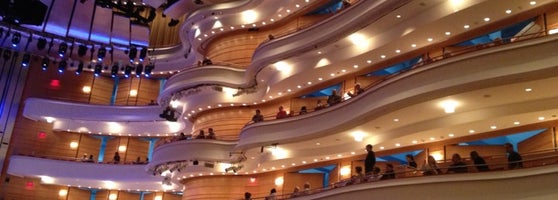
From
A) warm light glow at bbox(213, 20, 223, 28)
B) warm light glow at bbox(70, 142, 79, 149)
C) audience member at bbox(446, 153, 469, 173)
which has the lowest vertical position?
audience member at bbox(446, 153, 469, 173)

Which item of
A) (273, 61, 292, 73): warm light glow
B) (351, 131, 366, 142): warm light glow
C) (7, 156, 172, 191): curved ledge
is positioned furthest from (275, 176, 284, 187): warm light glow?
(7, 156, 172, 191): curved ledge

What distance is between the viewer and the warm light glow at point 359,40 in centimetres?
1570

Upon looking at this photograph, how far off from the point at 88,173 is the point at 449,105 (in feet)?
58.1

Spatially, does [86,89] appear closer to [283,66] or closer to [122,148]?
[122,148]

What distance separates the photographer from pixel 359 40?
15.9 meters

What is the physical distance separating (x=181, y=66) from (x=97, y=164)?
6.16 meters

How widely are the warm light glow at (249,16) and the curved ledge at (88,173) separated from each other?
8.10 meters

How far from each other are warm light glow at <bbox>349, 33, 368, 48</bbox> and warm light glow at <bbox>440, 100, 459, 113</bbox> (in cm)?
385

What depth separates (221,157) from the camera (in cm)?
1905

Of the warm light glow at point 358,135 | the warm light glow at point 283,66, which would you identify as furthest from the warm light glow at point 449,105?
the warm light glow at point 283,66

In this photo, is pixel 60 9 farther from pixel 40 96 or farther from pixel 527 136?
pixel 527 136

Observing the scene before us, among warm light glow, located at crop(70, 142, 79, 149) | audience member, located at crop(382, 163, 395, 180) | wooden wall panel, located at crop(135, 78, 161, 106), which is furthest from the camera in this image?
wooden wall panel, located at crop(135, 78, 161, 106)

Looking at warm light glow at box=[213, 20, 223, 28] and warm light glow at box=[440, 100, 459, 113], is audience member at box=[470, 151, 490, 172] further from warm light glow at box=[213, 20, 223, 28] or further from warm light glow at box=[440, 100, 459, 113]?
warm light glow at box=[213, 20, 223, 28]

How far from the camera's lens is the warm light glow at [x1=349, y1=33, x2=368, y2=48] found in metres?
15.7
